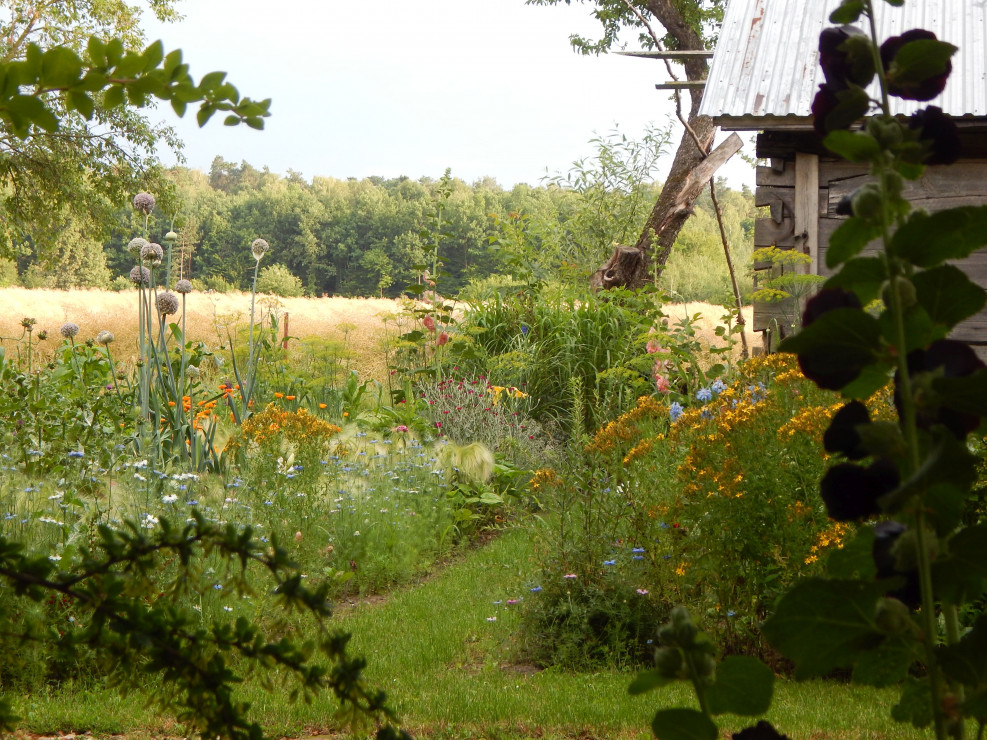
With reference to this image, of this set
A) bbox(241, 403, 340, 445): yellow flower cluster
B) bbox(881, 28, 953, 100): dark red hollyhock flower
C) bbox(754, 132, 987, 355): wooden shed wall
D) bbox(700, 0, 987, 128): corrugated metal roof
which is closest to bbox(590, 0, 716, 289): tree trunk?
bbox(700, 0, 987, 128): corrugated metal roof

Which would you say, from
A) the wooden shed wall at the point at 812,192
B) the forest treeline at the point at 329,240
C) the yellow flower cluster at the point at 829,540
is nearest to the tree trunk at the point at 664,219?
the wooden shed wall at the point at 812,192

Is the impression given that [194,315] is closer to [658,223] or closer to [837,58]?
[658,223]

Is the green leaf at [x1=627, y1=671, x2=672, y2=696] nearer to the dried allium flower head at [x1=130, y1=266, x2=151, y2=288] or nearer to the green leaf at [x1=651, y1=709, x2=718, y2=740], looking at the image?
the green leaf at [x1=651, y1=709, x2=718, y2=740]

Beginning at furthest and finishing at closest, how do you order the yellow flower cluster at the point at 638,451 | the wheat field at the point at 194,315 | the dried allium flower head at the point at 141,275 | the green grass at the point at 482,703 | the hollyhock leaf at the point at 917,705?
the wheat field at the point at 194,315, the dried allium flower head at the point at 141,275, the yellow flower cluster at the point at 638,451, the green grass at the point at 482,703, the hollyhock leaf at the point at 917,705

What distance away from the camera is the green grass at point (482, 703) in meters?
3.03

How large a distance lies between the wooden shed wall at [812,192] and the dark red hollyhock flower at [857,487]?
18.6ft

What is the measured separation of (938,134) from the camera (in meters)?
0.75

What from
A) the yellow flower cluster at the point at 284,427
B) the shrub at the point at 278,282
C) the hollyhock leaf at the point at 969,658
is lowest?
the yellow flower cluster at the point at 284,427

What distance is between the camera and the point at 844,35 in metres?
0.74

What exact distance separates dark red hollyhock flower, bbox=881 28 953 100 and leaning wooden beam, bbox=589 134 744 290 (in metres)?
9.93

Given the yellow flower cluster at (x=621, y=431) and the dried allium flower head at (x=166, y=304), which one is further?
the dried allium flower head at (x=166, y=304)

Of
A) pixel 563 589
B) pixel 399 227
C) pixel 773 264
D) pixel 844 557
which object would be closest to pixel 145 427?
pixel 563 589

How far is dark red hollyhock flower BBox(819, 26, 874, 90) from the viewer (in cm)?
73

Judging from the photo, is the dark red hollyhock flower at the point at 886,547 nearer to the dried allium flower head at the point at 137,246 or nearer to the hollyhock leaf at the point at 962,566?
the hollyhock leaf at the point at 962,566
